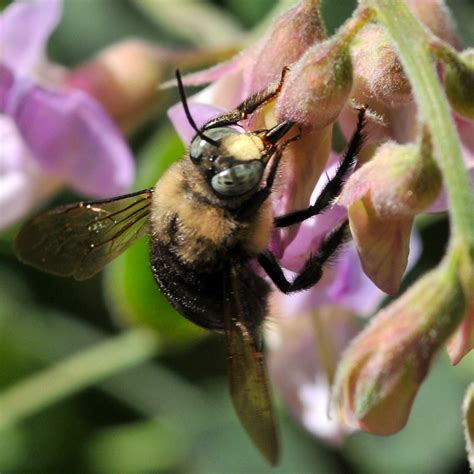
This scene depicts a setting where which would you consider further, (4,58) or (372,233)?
(4,58)

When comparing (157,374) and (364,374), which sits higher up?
(364,374)

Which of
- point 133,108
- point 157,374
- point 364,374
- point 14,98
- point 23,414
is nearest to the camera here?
point 364,374

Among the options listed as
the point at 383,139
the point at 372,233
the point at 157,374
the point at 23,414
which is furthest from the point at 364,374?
the point at 157,374

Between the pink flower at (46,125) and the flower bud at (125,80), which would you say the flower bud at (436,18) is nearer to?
the pink flower at (46,125)

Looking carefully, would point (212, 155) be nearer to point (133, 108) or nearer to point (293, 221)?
point (293, 221)

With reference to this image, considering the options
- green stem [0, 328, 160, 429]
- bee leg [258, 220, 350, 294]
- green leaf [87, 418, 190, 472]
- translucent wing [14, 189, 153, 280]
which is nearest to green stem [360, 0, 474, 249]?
bee leg [258, 220, 350, 294]

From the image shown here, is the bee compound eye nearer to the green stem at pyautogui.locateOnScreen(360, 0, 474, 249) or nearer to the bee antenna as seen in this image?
the bee antenna

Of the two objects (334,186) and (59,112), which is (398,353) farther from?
(59,112)
